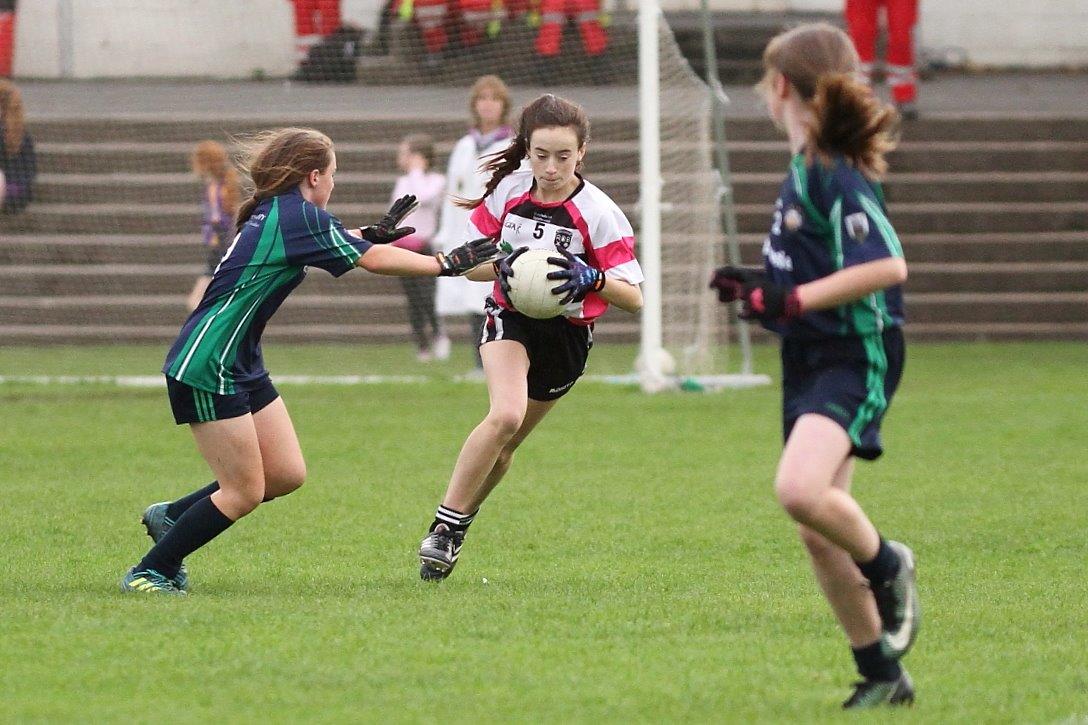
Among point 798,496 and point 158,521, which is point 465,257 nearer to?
point 158,521

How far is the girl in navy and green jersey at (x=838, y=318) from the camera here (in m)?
4.15

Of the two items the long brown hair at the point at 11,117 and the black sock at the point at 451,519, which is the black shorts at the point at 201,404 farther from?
the long brown hair at the point at 11,117

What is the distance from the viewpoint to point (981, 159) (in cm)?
1822

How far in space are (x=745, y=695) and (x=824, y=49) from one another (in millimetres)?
1661

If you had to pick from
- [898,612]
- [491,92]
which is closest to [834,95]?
[898,612]

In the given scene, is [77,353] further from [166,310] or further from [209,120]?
[209,120]

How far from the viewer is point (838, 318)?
429cm

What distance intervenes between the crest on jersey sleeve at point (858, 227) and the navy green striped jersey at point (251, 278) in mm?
1986

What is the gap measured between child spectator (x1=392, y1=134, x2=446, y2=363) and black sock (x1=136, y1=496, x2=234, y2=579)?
862 cm

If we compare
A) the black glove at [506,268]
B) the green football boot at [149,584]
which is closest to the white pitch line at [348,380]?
the black glove at [506,268]

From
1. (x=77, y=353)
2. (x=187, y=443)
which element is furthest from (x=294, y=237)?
(x=77, y=353)

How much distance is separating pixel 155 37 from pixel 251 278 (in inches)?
376

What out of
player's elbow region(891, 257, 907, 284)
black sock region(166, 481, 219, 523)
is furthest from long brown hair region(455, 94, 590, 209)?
player's elbow region(891, 257, 907, 284)

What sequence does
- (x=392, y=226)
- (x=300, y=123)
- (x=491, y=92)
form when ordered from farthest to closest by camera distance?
1. (x=300, y=123)
2. (x=491, y=92)
3. (x=392, y=226)
